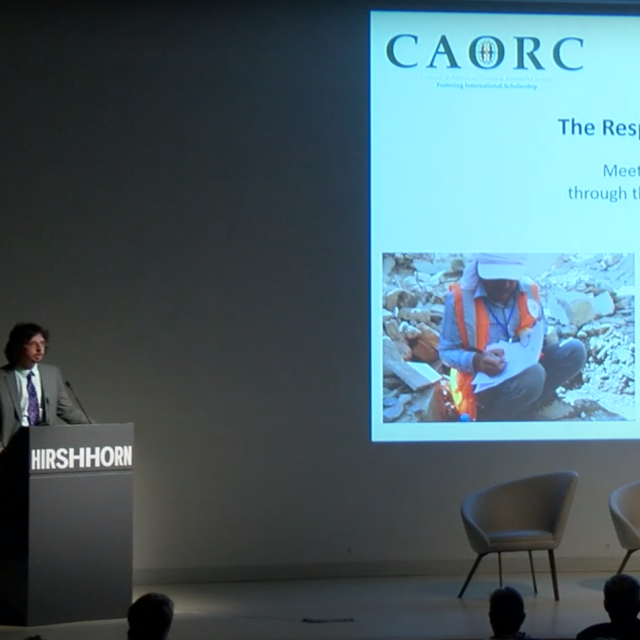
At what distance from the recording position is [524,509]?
6570 mm

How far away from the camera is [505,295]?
707 cm

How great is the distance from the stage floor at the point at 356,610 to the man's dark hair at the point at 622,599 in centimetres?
173

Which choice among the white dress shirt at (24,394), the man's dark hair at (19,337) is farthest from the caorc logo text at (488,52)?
the white dress shirt at (24,394)

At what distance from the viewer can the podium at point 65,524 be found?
542cm

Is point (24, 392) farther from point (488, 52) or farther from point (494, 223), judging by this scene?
point (488, 52)

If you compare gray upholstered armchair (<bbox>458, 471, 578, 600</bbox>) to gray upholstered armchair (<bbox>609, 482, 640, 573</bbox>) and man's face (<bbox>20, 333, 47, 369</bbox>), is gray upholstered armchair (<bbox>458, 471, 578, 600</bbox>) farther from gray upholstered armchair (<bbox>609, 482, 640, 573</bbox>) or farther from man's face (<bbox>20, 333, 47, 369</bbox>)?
man's face (<bbox>20, 333, 47, 369</bbox>)

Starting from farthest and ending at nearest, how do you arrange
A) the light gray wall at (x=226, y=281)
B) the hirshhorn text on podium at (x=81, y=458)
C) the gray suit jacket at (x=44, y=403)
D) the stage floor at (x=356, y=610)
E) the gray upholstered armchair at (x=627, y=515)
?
1. the light gray wall at (x=226, y=281)
2. the gray upholstered armchair at (x=627, y=515)
3. the gray suit jacket at (x=44, y=403)
4. the hirshhorn text on podium at (x=81, y=458)
5. the stage floor at (x=356, y=610)

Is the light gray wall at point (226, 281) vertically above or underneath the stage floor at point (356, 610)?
above

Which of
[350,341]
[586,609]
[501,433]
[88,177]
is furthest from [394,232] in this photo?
[586,609]

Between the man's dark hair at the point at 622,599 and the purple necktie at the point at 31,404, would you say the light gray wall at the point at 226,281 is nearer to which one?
the purple necktie at the point at 31,404

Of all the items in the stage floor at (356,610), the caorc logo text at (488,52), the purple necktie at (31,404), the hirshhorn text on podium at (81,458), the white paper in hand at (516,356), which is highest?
the caorc logo text at (488,52)

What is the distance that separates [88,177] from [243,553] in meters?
2.50

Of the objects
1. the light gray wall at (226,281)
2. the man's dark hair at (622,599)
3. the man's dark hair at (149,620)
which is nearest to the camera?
the man's dark hair at (149,620)

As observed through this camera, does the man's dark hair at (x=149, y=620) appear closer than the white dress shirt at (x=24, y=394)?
Yes
